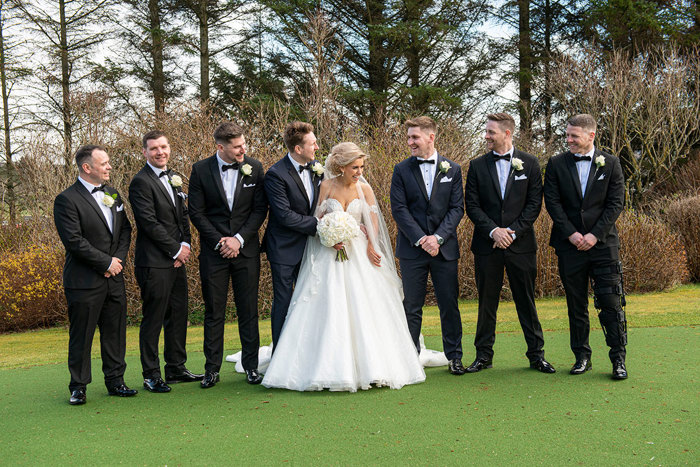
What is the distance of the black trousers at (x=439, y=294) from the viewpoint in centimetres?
538

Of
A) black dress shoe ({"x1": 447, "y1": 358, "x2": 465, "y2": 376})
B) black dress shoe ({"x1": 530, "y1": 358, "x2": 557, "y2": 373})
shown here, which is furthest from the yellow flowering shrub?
black dress shoe ({"x1": 530, "y1": 358, "x2": 557, "y2": 373})

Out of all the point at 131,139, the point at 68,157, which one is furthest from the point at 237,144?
the point at 68,157

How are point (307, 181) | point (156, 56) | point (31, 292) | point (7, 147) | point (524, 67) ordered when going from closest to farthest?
point (307, 181) → point (31, 292) → point (7, 147) → point (156, 56) → point (524, 67)

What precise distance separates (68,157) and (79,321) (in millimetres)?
12705

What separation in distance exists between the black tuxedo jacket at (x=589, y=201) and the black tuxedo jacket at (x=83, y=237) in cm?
370

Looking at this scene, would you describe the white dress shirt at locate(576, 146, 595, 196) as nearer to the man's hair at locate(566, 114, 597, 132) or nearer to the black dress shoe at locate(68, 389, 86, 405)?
the man's hair at locate(566, 114, 597, 132)

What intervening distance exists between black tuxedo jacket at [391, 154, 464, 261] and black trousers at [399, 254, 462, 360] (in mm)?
88

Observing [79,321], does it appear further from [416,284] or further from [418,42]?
[418,42]

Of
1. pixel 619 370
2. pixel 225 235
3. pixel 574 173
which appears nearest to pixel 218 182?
pixel 225 235

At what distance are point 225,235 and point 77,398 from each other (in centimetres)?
176

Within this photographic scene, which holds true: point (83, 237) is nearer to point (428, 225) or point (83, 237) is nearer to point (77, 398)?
point (77, 398)

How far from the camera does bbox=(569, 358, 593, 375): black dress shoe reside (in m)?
5.11

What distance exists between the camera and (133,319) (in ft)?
34.3

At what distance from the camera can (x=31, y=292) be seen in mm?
10930
